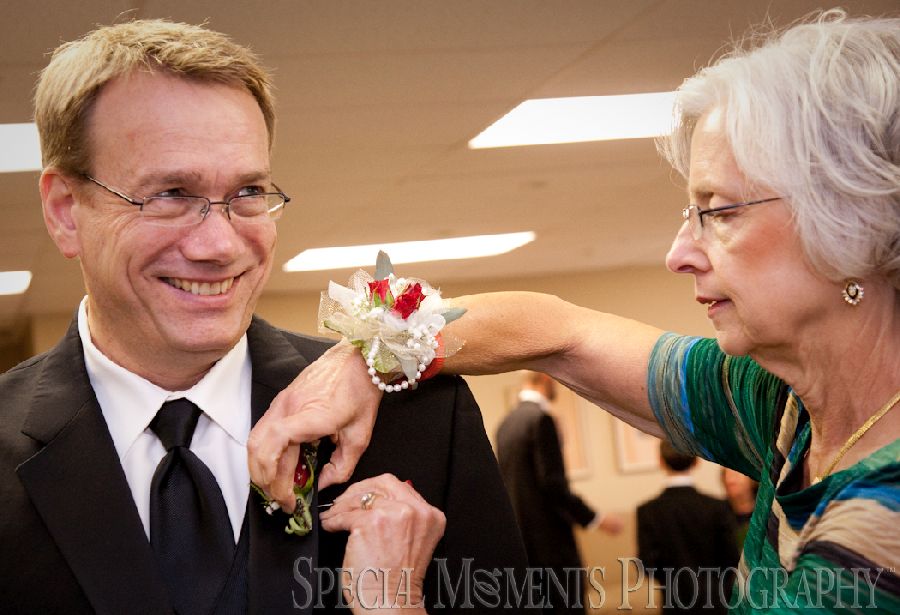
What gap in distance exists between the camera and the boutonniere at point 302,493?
1.69 m

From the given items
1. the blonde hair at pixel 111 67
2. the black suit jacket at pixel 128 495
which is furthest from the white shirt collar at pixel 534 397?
the blonde hair at pixel 111 67

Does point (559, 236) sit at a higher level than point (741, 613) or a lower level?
higher

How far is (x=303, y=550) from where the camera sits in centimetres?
172

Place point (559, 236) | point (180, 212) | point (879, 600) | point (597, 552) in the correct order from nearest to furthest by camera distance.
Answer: point (879, 600) < point (180, 212) < point (559, 236) < point (597, 552)

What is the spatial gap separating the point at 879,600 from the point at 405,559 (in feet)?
2.28

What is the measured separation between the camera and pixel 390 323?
1.80 m

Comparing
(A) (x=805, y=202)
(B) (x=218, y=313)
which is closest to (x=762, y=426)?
(A) (x=805, y=202)

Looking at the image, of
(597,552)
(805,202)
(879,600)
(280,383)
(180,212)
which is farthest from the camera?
(597,552)

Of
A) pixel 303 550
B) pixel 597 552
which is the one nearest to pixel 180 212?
pixel 303 550

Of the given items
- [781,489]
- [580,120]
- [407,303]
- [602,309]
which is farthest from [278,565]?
[602,309]

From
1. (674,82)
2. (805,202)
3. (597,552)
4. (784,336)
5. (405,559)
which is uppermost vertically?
(674,82)

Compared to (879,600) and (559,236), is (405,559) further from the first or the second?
(559,236)

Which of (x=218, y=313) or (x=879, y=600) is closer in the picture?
(x=879, y=600)

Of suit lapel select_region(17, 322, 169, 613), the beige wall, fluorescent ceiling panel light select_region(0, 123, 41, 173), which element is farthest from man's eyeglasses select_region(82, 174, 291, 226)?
the beige wall
